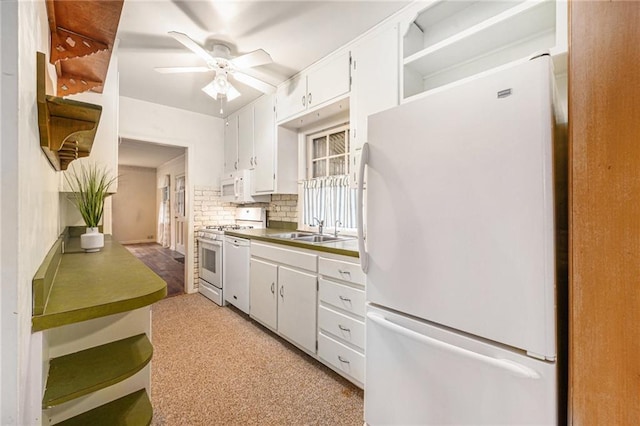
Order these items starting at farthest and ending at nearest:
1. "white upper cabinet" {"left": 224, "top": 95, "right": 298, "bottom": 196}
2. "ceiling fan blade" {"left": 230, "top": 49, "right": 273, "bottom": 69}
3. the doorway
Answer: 1. the doorway
2. "white upper cabinet" {"left": 224, "top": 95, "right": 298, "bottom": 196}
3. "ceiling fan blade" {"left": 230, "top": 49, "right": 273, "bottom": 69}

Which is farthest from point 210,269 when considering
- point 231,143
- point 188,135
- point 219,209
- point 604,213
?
point 604,213

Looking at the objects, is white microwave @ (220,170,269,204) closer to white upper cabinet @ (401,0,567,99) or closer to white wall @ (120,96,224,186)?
white wall @ (120,96,224,186)

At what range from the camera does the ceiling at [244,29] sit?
1.84 metres

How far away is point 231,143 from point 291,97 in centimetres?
144

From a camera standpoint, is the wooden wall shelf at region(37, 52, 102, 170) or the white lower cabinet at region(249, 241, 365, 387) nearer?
the wooden wall shelf at region(37, 52, 102, 170)

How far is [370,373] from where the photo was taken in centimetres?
133

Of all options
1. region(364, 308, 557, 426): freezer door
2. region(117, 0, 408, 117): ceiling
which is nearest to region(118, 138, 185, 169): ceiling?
region(117, 0, 408, 117): ceiling

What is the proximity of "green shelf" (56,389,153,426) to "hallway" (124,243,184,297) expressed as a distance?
2.71 meters

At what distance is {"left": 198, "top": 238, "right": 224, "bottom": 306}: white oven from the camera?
329cm

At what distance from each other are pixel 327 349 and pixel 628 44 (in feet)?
6.57

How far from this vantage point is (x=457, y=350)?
1010mm

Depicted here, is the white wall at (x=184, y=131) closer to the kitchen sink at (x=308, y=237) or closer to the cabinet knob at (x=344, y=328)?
the kitchen sink at (x=308, y=237)

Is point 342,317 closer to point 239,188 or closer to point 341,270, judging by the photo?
point 341,270

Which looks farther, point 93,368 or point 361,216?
point 361,216
